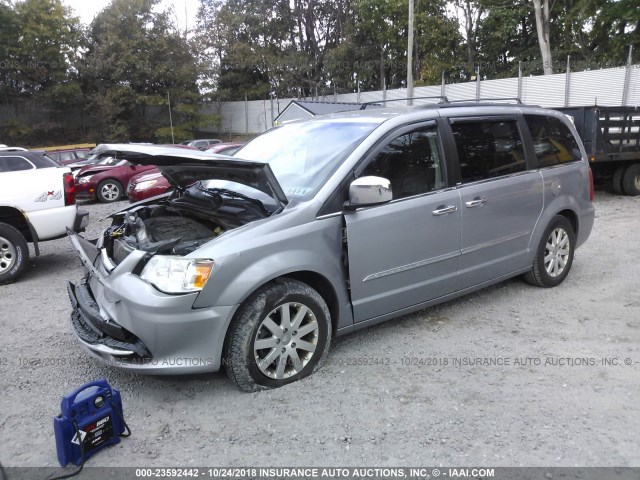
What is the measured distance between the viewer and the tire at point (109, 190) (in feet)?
44.9

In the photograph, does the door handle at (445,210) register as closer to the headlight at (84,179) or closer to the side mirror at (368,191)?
the side mirror at (368,191)

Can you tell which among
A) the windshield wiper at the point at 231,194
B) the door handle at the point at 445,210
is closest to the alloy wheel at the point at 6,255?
the windshield wiper at the point at 231,194

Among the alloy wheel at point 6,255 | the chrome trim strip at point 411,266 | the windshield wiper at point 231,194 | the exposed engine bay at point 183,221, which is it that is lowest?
the alloy wheel at point 6,255

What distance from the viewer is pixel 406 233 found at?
404 centimetres

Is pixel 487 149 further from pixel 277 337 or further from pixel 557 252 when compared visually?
pixel 277 337

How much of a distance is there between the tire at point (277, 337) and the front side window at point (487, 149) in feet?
5.81

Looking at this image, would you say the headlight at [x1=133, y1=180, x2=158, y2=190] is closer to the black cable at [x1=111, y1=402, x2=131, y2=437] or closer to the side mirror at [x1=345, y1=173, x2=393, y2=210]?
the side mirror at [x1=345, y1=173, x2=393, y2=210]

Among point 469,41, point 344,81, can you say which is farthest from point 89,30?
point 469,41

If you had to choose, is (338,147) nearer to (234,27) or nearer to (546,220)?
(546,220)

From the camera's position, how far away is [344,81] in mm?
37469

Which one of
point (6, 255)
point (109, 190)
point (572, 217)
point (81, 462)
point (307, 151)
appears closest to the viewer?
point (81, 462)

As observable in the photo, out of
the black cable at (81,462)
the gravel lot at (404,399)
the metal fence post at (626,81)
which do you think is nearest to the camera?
A: the black cable at (81,462)

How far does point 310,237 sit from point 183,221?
1.14 m

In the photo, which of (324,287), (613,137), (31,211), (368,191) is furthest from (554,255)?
(613,137)
